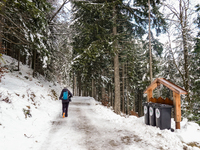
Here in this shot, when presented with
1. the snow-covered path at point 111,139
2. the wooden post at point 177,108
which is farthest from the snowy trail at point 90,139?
the wooden post at point 177,108

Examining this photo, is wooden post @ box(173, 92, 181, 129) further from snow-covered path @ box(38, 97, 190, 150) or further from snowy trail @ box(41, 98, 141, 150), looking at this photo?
snowy trail @ box(41, 98, 141, 150)

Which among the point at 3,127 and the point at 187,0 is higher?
the point at 187,0

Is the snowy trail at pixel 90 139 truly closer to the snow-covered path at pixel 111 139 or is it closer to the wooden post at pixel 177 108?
the snow-covered path at pixel 111 139

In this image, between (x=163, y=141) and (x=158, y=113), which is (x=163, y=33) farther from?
(x=163, y=141)

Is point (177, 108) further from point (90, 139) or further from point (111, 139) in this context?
point (90, 139)

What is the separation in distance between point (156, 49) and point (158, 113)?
31.5 feet

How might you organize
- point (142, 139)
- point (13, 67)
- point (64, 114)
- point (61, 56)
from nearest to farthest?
point (142, 139), point (64, 114), point (13, 67), point (61, 56)

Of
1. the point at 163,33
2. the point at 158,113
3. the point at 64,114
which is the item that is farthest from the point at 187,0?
the point at 64,114

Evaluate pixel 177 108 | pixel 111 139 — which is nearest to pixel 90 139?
pixel 111 139

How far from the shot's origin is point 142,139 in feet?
16.3

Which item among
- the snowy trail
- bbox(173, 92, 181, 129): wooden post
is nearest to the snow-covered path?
the snowy trail

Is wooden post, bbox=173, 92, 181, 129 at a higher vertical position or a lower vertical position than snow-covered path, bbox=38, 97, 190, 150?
higher

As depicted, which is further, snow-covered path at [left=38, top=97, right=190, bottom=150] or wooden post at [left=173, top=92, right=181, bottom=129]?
wooden post at [left=173, top=92, right=181, bottom=129]

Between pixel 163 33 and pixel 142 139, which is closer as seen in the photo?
pixel 142 139
